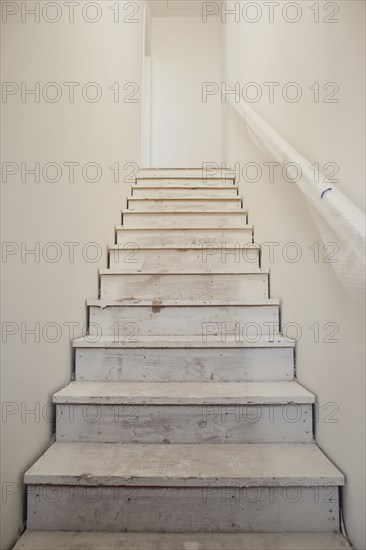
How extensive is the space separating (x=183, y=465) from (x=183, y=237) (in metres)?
1.45

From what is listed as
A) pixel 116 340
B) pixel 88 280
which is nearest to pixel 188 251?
pixel 88 280

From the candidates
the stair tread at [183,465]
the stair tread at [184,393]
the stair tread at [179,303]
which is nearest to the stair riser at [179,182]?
the stair tread at [179,303]

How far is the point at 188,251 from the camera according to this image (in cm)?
213

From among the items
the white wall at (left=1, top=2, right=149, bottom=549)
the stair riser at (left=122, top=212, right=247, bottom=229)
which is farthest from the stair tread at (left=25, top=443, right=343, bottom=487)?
the stair riser at (left=122, top=212, right=247, bottom=229)

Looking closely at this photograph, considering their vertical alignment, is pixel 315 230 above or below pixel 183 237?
below

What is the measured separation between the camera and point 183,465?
3.65 ft

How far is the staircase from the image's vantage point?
3.41ft

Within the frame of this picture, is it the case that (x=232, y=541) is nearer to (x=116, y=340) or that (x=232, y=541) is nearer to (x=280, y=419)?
(x=280, y=419)

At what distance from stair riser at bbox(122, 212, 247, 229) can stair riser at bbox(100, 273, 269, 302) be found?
62cm

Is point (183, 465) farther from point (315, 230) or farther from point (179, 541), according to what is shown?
point (315, 230)

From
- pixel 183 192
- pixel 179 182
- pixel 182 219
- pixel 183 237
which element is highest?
pixel 179 182

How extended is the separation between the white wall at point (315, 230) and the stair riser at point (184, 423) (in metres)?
0.10

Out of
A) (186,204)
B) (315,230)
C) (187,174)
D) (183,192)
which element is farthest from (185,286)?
(187,174)

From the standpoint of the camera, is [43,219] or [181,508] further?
[43,219]
